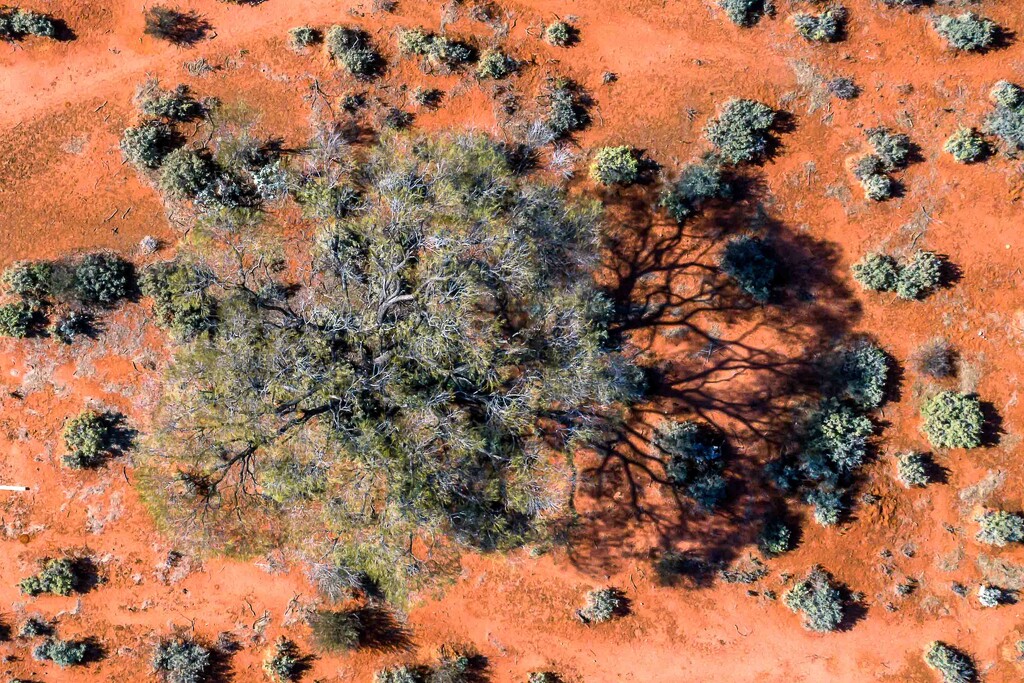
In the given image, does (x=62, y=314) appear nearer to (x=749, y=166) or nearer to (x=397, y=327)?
(x=397, y=327)

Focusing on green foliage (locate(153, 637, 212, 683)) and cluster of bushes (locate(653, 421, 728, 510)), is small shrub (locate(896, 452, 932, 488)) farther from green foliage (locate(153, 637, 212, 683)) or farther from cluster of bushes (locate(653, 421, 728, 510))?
green foliage (locate(153, 637, 212, 683))

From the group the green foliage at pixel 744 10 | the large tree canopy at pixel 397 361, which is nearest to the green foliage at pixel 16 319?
the large tree canopy at pixel 397 361

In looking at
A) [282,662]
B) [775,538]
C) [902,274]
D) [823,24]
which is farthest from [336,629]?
[823,24]

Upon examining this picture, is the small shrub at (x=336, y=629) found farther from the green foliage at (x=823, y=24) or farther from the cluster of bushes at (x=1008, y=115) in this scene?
the cluster of bushes at (x=1008, y=115)

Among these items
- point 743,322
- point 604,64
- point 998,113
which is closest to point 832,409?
point 743,322

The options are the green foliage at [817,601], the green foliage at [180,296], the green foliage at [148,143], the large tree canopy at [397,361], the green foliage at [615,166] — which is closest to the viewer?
the large tree canopy at [397,361]

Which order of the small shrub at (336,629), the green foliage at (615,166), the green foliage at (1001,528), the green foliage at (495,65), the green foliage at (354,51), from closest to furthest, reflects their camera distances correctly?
1. the green foliage at (1001,528)
2. the small shrub at (336,629)
3. the green foliage at (615,166)
4. the green foliage at (354,51)
5. the green foliage at (495,65)

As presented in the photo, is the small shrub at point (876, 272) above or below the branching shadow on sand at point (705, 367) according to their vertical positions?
above
